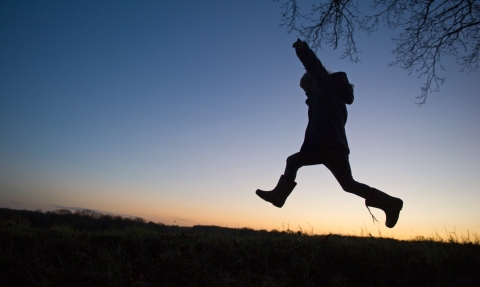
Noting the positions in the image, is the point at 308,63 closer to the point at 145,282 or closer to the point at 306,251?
the point at 306,251

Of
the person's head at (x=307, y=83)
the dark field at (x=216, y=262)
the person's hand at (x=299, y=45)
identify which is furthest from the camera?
the person's head at (x=307, y=83)

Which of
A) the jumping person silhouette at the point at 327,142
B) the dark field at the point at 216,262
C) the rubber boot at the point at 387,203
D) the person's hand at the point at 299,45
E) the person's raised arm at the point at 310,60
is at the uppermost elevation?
the person's hand at the point at 299,45

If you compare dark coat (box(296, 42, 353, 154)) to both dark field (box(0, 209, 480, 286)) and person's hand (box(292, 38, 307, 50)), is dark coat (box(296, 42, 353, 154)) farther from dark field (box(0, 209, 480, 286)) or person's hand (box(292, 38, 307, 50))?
dark field (box(0, 209, 480, 286))

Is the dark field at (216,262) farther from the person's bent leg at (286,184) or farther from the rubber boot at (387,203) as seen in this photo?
the person's bent leg at (286,184)

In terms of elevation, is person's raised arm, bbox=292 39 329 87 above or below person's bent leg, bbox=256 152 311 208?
above

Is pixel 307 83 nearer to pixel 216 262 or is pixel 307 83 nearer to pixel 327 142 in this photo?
pixel 327 142

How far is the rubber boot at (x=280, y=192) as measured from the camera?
13.2ft

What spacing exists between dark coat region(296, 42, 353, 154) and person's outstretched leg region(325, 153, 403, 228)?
165 mm

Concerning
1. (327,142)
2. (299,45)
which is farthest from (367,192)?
(299,45)

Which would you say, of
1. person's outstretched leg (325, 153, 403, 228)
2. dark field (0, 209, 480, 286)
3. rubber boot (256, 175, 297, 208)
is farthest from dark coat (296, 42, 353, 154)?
dark field (0, 209, 480, 286)

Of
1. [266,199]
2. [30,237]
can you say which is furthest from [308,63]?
[30,237]

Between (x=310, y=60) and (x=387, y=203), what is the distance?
200 centimetres

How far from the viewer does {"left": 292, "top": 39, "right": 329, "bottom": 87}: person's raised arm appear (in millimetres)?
3629

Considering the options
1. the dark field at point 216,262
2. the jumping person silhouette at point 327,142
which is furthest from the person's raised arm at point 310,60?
the dark field at point 216,262
